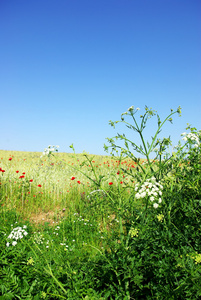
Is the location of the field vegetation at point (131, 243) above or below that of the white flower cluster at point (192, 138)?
below

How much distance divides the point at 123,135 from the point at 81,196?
13.9ft

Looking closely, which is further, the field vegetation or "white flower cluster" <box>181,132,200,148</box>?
"white flower cluster" <box>181,132,200,148</box>

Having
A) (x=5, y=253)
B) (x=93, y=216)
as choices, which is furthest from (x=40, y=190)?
(x=5, y=253)

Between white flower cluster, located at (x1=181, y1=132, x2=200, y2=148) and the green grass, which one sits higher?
white flower cluster, located at (x1=181, y1=132, x2=200, y2=148)

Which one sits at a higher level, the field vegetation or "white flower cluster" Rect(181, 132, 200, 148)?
"white flower cluster" Rect(181, 132, 200, 148)

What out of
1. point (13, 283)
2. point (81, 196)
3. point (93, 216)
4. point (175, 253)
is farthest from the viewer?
point (81, 196)

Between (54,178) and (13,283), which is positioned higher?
(54,178)

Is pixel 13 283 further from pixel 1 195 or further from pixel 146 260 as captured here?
pixel 1 195

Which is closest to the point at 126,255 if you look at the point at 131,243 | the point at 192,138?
the point at 131,243

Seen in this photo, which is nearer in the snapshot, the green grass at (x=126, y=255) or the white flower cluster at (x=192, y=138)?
the green grass at (x=126, y=255)

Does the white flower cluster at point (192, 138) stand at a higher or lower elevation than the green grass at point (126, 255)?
higher

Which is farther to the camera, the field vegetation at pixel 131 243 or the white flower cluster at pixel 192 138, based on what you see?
the white flower cluster at pixel 192 138

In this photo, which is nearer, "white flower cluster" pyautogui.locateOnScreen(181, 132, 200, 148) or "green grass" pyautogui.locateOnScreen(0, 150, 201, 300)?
"green grass" pyautogui.locateOnScreen(0, 150, 201, 300)

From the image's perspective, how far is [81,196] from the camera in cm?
694
